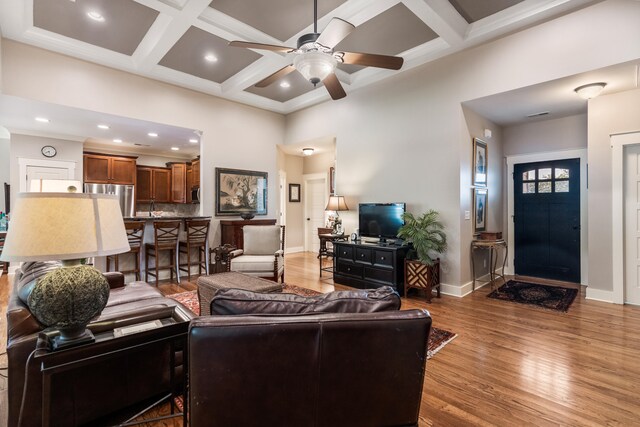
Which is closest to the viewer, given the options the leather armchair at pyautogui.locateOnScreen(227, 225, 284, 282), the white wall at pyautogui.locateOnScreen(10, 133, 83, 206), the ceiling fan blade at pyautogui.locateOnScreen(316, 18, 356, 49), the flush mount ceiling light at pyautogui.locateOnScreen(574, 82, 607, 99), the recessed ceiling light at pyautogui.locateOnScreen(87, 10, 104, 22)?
the ceiling fan blade at pyautogui.locateOnScreen(316, 18, 356, 49)

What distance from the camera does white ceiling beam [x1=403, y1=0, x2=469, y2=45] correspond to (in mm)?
3082

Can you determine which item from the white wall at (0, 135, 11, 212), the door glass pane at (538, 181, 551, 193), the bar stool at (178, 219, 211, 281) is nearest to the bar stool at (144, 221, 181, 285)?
the bar stool at (178, 219, 211, 281)

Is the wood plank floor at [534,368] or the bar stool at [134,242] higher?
the bar stool at [134,242]

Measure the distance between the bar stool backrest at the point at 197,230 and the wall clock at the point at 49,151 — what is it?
12.5 ft

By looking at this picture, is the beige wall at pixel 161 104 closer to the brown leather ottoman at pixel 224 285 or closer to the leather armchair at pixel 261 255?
the leather armchair at pixel 261 255

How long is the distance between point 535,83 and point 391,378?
3883mm

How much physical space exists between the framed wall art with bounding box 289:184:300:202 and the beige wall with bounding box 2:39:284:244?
1.67m

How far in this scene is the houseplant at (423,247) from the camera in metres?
4.02

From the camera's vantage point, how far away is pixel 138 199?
24.8 feet

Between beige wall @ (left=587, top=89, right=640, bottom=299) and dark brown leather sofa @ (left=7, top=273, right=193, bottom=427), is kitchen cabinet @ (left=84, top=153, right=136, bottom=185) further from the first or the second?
beige wall @ (left=587, top=89, right=640, bottom=299)

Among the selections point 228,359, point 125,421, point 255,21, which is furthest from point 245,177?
point 228,359

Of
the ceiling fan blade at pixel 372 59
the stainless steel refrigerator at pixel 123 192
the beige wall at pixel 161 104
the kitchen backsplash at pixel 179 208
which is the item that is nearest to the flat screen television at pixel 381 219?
the ceiling fan blade at pixel 372 59

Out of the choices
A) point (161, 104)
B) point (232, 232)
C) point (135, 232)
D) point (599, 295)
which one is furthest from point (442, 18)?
point (135, 232)

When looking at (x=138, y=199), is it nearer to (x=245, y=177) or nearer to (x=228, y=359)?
(x=245, y=177)
